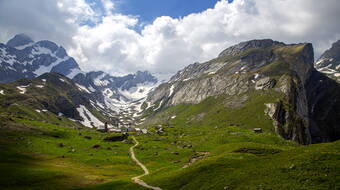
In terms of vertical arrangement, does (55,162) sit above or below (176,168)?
above

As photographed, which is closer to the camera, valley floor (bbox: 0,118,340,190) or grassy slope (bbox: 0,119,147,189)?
valley floor (bbox: 0,118,340,190)

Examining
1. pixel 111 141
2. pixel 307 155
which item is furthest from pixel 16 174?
pixel 111 141

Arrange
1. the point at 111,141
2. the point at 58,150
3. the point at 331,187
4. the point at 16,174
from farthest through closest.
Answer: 1. the point at 111,141
2. the point at 58,150
3. the point at 16,174
4. the point at 331,187

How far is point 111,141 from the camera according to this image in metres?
151

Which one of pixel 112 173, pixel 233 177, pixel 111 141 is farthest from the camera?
pixel 111 141

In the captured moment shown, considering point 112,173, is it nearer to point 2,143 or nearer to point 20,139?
point 2,143

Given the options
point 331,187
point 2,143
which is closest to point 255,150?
point 331,187

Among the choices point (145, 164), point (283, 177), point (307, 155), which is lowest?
point (145, 164)

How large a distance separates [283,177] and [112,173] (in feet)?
190

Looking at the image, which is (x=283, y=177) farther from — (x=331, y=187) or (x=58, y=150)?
(x=58, y=150)

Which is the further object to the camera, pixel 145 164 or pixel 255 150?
pixel 145 164

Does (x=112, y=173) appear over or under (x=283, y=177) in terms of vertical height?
under

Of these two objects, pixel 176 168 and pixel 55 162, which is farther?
pixel 55 162

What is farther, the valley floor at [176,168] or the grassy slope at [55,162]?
the grassy slope at [55,162]
